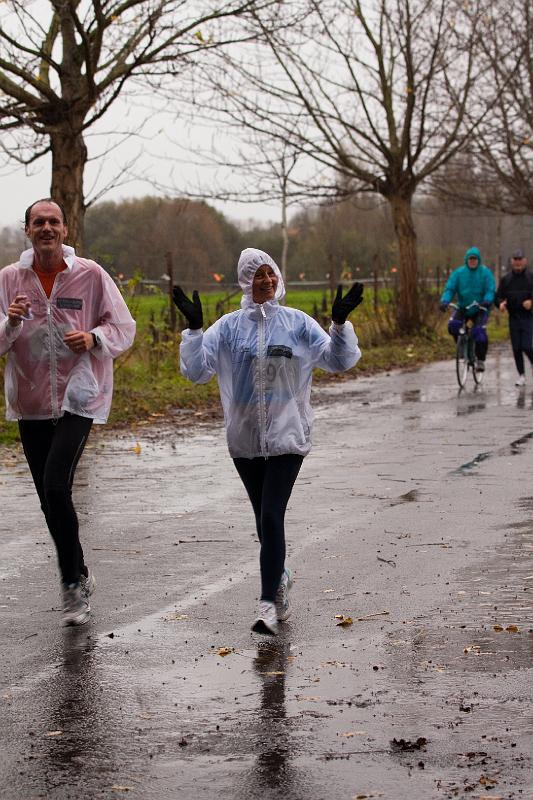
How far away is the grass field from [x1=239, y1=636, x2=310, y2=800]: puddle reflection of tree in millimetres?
8585

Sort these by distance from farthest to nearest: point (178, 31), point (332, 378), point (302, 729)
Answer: point (332, 378), point (178, 31), point (302, 729)

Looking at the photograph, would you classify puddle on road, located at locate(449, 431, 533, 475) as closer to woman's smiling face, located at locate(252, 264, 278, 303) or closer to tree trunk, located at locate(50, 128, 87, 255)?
woman's smiling face, located at locate(252, 264, 278, 303)

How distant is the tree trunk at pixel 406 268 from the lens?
30031 mm

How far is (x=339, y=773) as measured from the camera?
14.5 feet

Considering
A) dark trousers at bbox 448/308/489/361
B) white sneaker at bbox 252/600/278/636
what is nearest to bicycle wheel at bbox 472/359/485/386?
dark trousers at bbox 448/308/489/361

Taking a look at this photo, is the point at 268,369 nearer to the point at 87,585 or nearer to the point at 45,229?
the point at 45,229

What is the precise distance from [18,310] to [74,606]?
54.3 inches

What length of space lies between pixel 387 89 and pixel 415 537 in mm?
22404

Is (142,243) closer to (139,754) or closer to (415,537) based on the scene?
(415,537)

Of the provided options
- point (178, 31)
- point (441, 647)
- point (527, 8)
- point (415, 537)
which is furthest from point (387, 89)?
point (441, 647)

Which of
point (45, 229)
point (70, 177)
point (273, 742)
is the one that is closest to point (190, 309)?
point (45, 229)

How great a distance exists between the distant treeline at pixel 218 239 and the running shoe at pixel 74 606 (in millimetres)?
1807

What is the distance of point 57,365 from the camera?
22.0 ft

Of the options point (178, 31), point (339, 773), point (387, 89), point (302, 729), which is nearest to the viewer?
point (339, 773)
